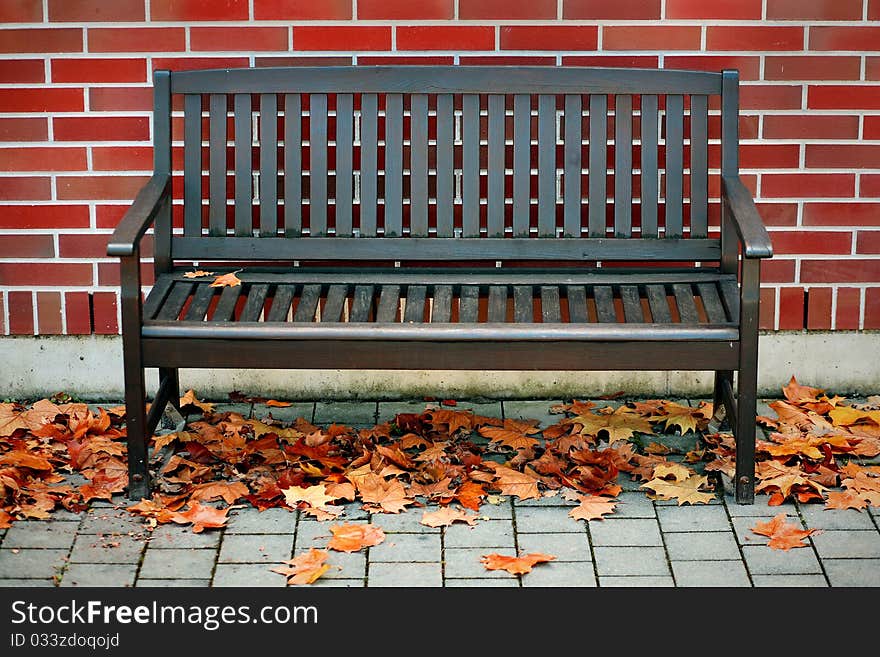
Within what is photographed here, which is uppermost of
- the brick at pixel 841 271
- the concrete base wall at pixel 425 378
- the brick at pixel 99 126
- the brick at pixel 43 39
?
the brick at pixel 43 39

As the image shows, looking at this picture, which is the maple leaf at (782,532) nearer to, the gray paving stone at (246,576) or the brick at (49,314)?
the gray paving stone at (246,576)

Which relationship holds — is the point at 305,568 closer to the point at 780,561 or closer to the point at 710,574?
the point at 710,574

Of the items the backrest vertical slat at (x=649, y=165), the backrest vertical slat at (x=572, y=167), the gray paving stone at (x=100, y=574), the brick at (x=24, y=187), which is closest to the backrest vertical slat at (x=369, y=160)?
the backrest vertical slat at (x=572, y=167)

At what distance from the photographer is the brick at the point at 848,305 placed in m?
5.15

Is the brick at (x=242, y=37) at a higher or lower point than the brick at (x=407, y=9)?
lower

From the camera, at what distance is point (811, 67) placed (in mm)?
4941

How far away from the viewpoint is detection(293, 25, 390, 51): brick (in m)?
4.90

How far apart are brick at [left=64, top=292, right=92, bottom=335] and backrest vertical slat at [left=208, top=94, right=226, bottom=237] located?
0.65m

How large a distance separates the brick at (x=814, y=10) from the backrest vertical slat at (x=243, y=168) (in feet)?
5.85

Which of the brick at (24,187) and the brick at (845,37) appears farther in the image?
the brick at (24,187)
